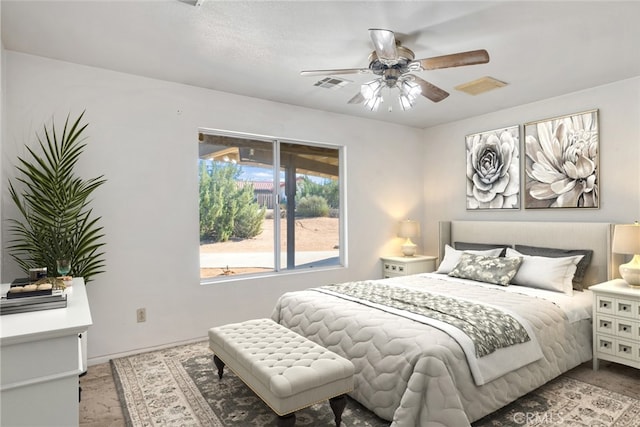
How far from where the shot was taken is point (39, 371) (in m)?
1.32

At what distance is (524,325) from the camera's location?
2.51 meters

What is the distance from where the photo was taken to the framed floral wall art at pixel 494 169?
4.25 meters

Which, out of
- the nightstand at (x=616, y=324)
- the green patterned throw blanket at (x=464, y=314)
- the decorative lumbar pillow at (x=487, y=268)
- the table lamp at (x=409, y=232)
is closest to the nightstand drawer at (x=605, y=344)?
the nightstand at (x=616, y=324)

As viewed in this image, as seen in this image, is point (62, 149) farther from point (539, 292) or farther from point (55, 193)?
point (539, 292)

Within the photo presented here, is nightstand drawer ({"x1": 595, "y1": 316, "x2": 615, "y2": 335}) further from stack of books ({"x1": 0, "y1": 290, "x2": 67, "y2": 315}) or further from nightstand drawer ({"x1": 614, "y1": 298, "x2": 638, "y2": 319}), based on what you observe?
stack of books ({"x1": 0, "y1": 290, "x2": 67, "y2": 315})

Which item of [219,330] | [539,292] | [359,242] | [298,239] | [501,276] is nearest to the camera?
[219,330]

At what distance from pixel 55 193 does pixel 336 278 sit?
306 cm

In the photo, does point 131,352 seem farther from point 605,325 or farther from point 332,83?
point 605,325

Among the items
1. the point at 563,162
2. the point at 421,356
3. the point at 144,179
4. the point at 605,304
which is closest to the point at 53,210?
the point at 144,179

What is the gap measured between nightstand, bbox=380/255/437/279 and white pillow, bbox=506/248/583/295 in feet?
4.42

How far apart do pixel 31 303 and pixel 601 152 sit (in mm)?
4605

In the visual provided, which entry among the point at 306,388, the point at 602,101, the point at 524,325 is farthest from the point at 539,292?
the point at 306,388

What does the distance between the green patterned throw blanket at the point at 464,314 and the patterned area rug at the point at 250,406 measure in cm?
44

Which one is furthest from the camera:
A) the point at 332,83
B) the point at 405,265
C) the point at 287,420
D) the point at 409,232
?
the point at 409,232
